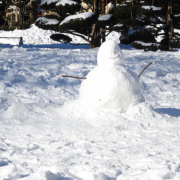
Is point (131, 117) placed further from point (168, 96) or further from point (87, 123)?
point (168, 96)

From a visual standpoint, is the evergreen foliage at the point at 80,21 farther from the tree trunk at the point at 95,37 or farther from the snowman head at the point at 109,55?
the snowman head at the point at 109,55

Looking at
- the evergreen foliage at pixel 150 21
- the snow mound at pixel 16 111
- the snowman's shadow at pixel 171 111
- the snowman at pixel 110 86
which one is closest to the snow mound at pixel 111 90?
the snowman at pixel 110 86

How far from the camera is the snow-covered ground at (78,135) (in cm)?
235

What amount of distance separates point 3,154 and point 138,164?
4.28 ft

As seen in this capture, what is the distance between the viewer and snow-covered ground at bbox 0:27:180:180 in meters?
2.35

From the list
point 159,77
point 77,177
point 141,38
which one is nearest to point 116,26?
point 141,38

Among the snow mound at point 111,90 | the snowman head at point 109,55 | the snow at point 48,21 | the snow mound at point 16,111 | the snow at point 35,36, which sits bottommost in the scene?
the snow at point 35,36

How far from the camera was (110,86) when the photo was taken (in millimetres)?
3639

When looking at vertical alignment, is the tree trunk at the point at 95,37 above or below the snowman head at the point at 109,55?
below

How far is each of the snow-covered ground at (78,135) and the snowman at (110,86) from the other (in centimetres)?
12

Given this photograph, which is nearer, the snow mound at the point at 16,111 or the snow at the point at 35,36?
the snow mound at the point at 16,111

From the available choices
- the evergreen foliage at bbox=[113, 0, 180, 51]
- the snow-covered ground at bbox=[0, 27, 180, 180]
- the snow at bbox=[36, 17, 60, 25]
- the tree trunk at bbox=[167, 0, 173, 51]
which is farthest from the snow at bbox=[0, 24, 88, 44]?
the snow-covered ground at bbox=[0, 27, 180, 180]

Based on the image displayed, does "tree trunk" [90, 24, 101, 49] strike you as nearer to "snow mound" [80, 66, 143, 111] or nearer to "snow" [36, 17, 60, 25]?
"snow" [36, 17, 60, 25]

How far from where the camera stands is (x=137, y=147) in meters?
2.93
